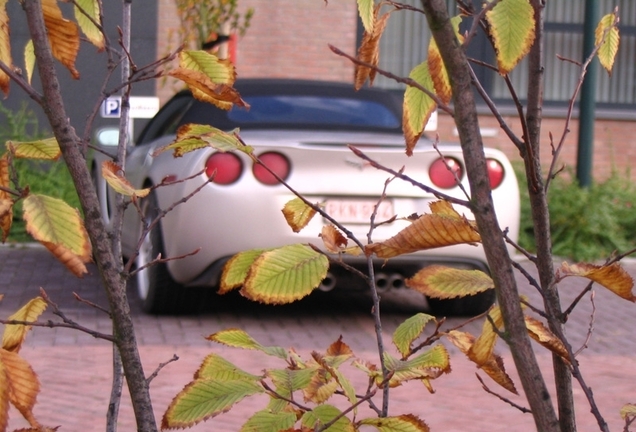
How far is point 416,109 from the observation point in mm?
1627

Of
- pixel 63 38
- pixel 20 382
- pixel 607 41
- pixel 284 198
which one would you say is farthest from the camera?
pixel 284 198

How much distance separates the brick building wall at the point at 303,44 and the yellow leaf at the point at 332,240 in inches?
488

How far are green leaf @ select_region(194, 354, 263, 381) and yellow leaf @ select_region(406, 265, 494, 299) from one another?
0.88ft

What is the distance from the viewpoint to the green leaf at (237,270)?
1.64m

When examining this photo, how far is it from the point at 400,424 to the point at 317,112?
5755 mm

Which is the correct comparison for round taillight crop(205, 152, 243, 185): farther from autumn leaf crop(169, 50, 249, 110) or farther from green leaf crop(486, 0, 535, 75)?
green leaf crop(486, 0, 535, 75)

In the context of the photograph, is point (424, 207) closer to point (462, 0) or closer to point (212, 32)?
point (462, 0)

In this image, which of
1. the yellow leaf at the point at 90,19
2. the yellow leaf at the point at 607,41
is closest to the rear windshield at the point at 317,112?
the yellow leaf at the point at 90,19

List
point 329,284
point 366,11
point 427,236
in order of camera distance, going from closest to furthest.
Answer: point 427,236 < point 366,11 < point 329,284

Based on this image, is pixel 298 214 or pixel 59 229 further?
pixel 298 214

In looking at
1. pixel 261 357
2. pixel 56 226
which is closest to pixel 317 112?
pixel 261 357

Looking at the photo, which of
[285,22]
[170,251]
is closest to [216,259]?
[170,251]

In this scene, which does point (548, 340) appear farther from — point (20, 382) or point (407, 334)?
point (20, 382)

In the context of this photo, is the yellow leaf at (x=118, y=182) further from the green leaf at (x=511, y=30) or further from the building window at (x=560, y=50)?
the building window at (x=560, y=50)
